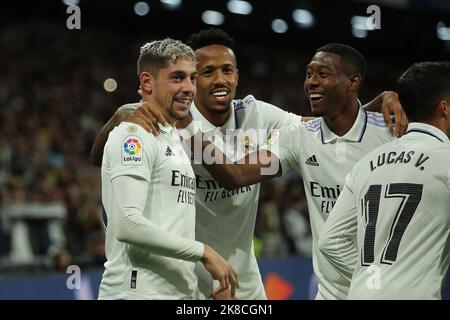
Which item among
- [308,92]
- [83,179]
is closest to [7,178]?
[83,179]

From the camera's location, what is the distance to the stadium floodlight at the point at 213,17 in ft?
57.7

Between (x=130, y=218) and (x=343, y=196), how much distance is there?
1.05m

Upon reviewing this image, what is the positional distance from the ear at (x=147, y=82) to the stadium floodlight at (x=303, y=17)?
14712 mm

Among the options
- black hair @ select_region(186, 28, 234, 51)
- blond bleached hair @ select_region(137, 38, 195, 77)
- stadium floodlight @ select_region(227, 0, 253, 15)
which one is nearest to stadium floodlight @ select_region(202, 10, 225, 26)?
stadium floodlight @ select_region(227, 0, 253, 15)

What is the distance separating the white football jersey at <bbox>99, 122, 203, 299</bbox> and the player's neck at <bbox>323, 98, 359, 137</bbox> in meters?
1.22

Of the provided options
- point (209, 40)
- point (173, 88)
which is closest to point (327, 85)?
point (209, 40)

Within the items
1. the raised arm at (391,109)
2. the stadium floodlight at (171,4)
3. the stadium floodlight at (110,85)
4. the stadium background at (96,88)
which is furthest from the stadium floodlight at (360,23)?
the raised arm at (391,109)

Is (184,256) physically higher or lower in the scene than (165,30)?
lower

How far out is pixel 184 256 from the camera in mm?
3762

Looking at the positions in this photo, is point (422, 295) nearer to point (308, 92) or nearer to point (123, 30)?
point (308, 92)

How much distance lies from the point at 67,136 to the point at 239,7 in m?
6.47

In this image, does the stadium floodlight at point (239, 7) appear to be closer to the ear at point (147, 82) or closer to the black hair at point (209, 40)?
the black hair at point (209, 40)

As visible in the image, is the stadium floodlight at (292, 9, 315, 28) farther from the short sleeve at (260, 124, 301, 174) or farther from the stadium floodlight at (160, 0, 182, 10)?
the short sleeve at (260, 124, 301, 174)

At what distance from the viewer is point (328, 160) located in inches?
189
